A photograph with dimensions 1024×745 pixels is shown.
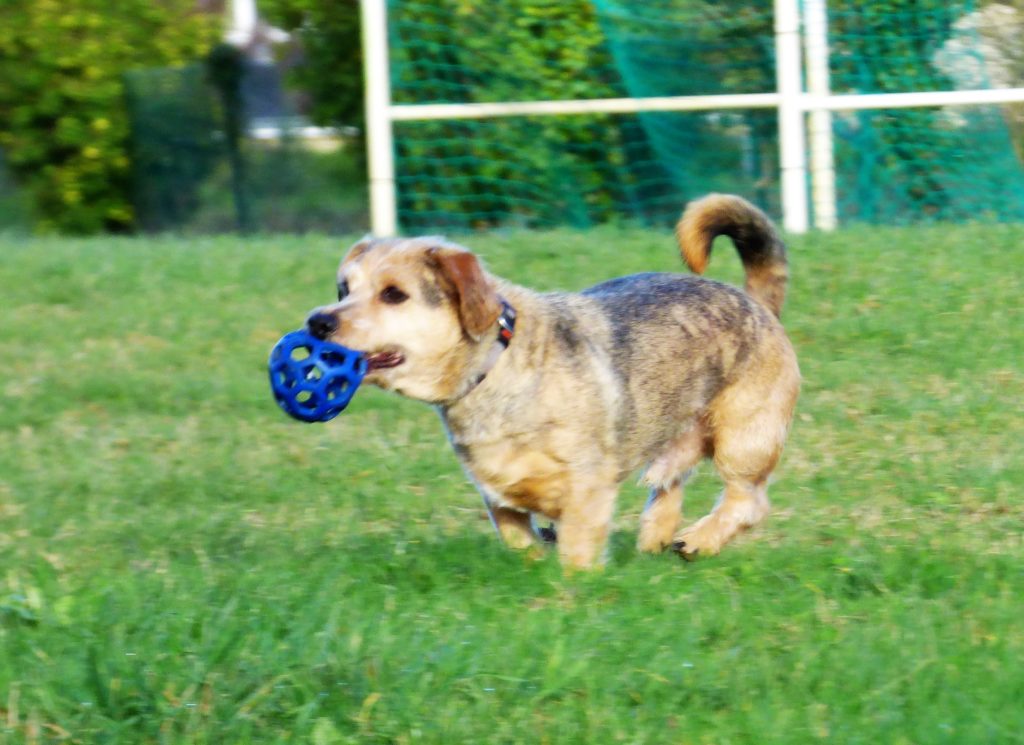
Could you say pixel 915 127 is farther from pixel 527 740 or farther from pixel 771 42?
pixel 527 740

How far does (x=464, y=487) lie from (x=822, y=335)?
308 cm

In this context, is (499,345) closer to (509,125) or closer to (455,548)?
(455,548)

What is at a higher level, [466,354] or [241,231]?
[466,354]

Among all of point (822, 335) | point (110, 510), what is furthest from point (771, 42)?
point (110, 510)

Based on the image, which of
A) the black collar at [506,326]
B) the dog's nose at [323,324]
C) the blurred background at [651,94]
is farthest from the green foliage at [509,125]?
the dog's nose at [323,324]

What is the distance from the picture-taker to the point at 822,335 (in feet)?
30.4

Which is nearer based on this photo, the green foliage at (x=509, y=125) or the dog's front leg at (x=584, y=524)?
the dog's front leg at (x=584, y=524)

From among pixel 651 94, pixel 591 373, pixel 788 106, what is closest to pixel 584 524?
pixel 591 373

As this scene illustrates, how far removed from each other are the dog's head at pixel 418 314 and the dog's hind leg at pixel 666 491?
4.00 feet

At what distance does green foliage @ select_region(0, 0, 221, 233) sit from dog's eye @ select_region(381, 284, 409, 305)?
42.6ft

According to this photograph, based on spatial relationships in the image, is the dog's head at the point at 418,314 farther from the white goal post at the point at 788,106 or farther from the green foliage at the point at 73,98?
the green foliage at the point at 73,98

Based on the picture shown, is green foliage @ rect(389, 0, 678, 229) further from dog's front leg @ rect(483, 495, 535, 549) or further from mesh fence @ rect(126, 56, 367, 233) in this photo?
dog's front leg @ rect(483, 495, 535, 549)

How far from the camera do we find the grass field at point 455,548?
406 cm

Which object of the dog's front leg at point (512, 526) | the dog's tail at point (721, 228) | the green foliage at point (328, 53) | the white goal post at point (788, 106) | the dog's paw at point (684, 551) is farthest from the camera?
the green foliage at point (328, 53)
